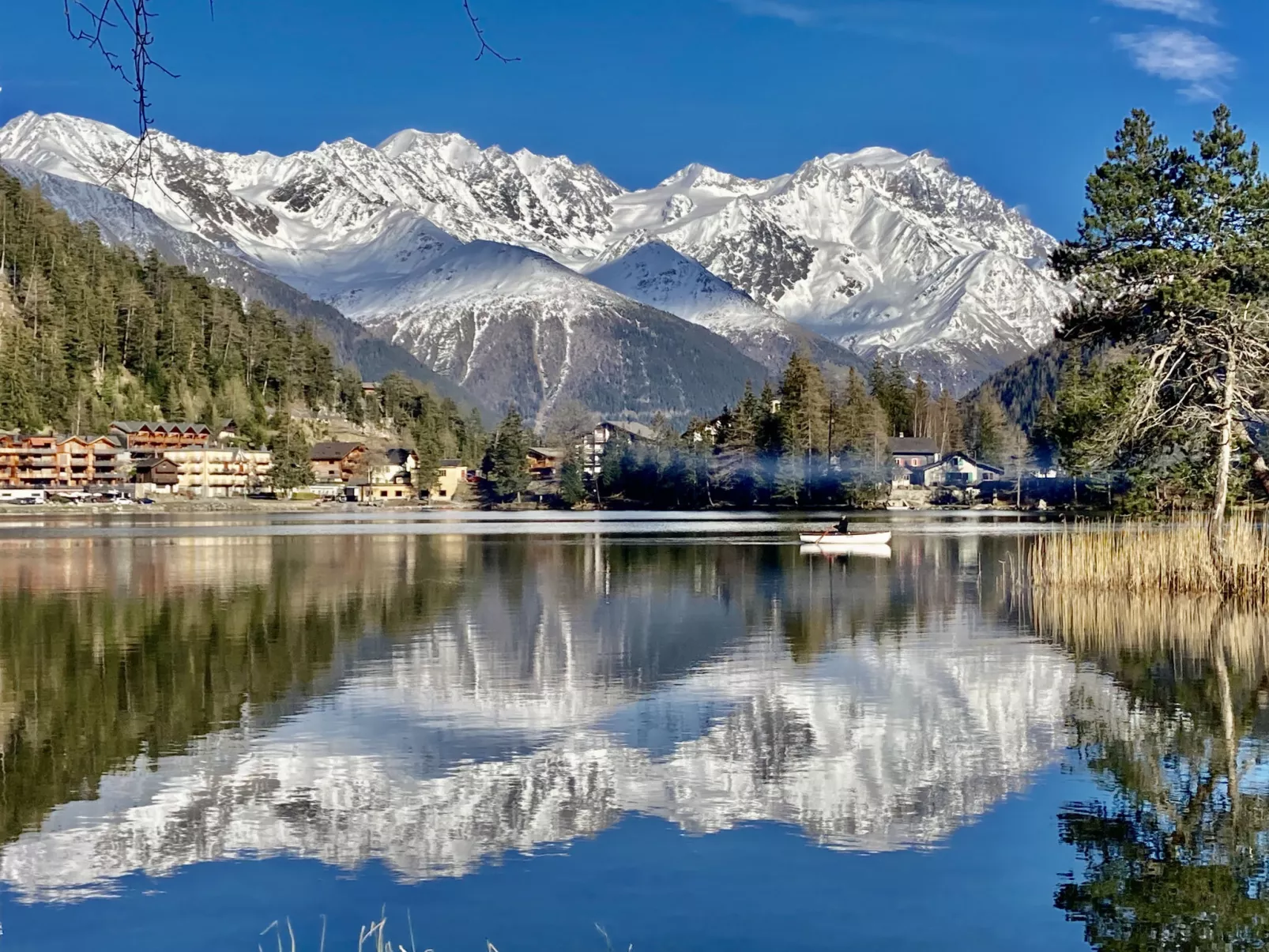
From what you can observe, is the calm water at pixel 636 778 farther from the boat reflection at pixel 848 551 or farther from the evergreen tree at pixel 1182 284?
the boat reflection at pixel 848 551

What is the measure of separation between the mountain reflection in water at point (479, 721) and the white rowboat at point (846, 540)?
103 feet

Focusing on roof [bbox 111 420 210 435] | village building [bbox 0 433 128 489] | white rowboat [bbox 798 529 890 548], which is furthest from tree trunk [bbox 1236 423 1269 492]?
roof [bbox 111 420 210 435]

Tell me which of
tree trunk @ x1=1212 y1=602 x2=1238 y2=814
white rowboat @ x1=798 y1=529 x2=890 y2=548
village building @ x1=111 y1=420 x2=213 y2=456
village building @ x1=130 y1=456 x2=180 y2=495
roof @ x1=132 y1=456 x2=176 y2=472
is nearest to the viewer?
tree trunk @ x1=1212 y1=602 x2=1238 y2=814

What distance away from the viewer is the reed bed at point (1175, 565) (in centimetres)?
4200

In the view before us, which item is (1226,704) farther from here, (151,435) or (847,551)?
(151,435)

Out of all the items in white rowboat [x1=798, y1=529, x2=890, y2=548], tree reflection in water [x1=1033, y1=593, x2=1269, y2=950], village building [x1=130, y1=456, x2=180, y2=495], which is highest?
village building [x1=130, y1=456, x2=180, y2=495]

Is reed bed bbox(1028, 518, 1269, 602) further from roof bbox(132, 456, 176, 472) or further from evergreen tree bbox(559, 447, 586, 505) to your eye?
roof bbox(132, 456, 176, 472)

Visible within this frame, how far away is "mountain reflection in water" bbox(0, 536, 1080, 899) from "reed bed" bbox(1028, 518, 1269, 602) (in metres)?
3.15

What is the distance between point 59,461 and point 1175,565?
557 feet

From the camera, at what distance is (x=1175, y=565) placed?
4322cm

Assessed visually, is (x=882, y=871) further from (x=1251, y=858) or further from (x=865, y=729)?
(x=865, y=729)

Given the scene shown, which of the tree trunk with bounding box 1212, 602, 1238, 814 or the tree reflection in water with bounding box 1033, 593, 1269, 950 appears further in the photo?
the tree trunk with bounding box 1212, 602, 1238, 814

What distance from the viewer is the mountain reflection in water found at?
18.9 metres

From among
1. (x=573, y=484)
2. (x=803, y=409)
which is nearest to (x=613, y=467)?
(x=573, y=484)
